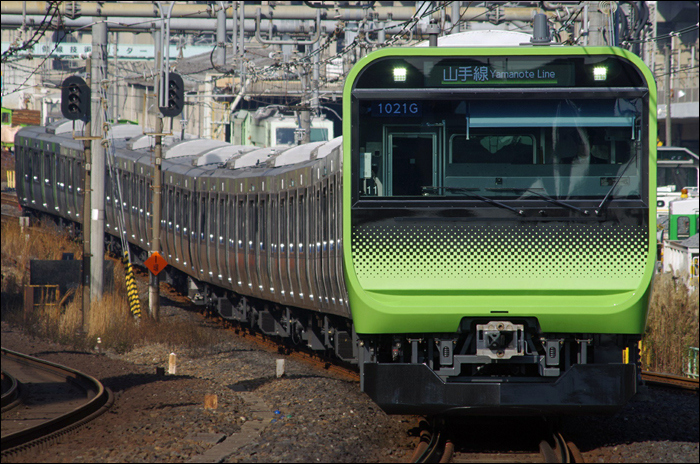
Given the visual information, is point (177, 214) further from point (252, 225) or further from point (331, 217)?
point (331, 217)

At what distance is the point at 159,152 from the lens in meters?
21.3

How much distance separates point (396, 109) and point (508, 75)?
3.29 feet

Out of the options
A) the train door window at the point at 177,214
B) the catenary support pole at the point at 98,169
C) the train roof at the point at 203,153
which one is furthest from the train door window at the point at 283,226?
the train door window at the point at 177,214

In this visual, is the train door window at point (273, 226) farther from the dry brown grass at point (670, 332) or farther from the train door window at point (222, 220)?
the dry brown grass at point (670, 332)

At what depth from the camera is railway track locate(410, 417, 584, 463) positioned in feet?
27.1

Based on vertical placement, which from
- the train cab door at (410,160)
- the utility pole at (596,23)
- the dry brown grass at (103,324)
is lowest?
the dry brown grass at (103,324)

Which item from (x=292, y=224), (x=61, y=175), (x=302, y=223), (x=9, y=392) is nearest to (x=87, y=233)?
(x=292, y=224)

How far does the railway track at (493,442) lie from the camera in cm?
826

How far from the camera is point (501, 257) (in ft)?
27.1

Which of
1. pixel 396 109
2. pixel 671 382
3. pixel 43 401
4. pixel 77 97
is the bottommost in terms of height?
pixel 43 401

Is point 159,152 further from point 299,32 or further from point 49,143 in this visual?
point 49,143

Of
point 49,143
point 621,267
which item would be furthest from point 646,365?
point 49,143

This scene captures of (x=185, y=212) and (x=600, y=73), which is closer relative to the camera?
(x=600, y=73)

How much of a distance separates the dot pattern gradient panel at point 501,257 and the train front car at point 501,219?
0.04 ft
